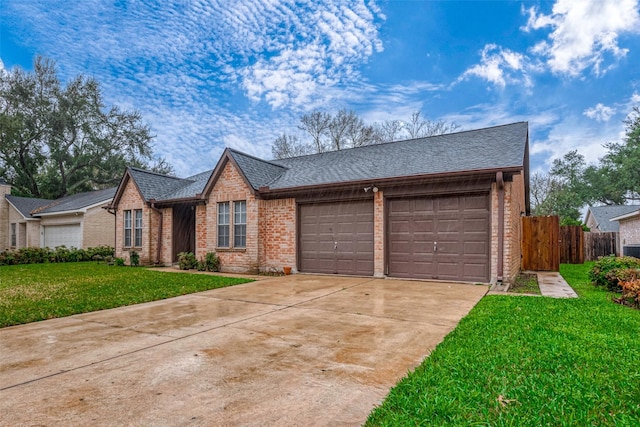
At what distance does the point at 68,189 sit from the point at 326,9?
3247 cm

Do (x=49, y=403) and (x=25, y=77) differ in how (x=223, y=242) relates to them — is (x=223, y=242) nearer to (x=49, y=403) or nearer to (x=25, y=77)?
(x=49, y=403)

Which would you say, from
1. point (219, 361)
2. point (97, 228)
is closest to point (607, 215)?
point (219, 361)

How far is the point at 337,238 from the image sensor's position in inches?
455

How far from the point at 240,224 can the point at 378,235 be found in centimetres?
533

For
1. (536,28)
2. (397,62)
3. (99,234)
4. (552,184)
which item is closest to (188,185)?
(99,234)

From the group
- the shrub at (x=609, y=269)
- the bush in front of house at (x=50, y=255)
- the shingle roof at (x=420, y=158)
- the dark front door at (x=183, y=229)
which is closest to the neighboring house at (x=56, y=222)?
the bush in front of house at (x=50, y=255)

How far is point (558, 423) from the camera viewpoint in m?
2.44

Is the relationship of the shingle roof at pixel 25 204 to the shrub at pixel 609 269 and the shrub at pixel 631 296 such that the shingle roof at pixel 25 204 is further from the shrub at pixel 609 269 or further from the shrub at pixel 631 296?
the shrub at pixel 631 296

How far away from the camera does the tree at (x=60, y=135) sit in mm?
30906

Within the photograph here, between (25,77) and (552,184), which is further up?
(25,77)

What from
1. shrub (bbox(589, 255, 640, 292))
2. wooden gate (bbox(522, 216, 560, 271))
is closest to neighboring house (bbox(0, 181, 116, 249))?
wooden gate (bbox(522, 216, 560, 271))

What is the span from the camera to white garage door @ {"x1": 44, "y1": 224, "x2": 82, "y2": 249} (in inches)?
857

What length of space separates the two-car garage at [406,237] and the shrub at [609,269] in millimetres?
2674

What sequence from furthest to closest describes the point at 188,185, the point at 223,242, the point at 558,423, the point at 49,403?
1. the point at 188,185
2. the point at 223,242
3. the point at 49,403
4. the point at 558,423
